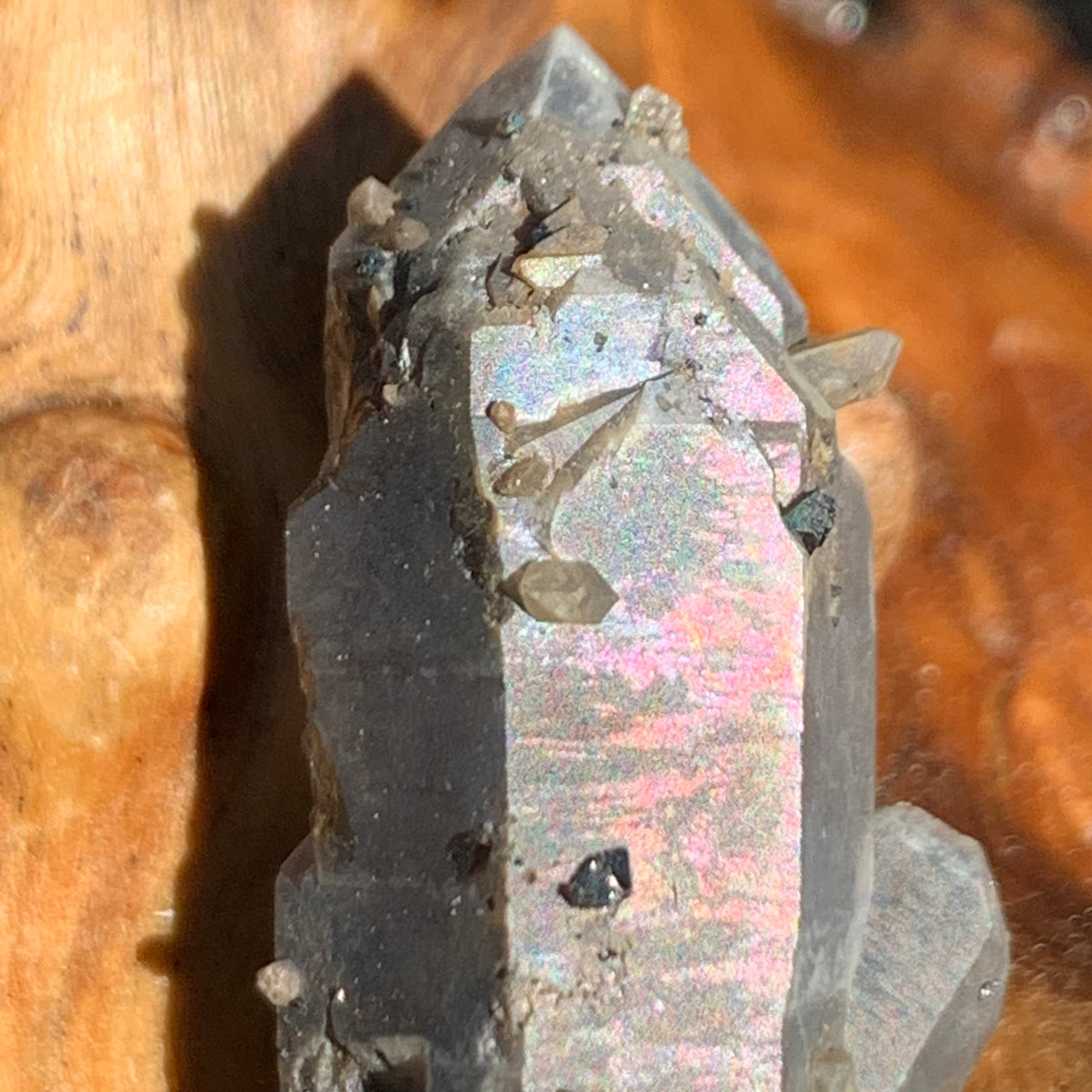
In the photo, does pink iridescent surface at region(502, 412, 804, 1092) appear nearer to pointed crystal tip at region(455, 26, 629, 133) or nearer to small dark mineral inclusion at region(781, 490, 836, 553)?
small dark mineral inclusion at region(781, 490, 836, 553)

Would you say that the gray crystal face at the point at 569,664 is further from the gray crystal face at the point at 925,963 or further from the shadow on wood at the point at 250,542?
the shadow on wood at the point at 250,542

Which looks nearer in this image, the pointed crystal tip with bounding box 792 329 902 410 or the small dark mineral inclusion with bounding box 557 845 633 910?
the small dark mineral inclusion with bounding box 557 845 633 910

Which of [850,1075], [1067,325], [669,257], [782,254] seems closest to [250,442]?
[669,257]

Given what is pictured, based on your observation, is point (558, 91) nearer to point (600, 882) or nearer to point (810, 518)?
point (810, 518)

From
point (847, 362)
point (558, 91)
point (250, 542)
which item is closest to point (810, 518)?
point (847, 362)

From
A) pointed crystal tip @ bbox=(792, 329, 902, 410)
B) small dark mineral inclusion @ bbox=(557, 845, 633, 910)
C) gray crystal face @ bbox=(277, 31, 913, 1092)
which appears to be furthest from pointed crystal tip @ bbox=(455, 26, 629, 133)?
small dark mineral inclusion @ bbox=(557, 845, 633, 910)

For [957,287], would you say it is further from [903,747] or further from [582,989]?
[582,989]
